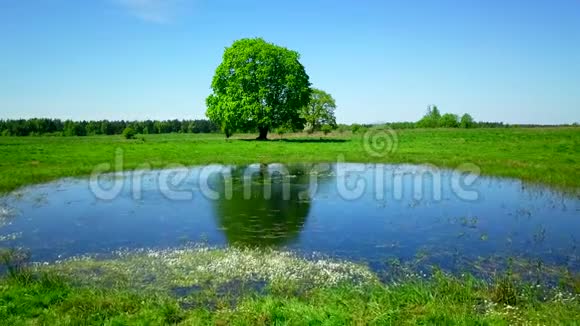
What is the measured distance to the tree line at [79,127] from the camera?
126812 mm

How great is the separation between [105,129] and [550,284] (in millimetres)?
155900

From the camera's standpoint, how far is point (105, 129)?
150 metres

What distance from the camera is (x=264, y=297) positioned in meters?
9.34

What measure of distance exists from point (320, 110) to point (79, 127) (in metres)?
78.9

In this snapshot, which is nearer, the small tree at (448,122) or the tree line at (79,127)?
the tree line at (79,127)

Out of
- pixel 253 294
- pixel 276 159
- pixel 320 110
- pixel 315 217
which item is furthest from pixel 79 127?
pixel 253 294

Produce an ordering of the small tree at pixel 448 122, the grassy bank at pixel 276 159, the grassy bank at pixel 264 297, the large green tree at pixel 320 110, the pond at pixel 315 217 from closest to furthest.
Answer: the grassy bank at pixel 264 297 → the pond at pixel 315 217 → the grassy bank at pixel 276 159 → the large green tree at pixel 320 110 → the small tree at pixel 448 122

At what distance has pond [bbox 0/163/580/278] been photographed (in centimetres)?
1391

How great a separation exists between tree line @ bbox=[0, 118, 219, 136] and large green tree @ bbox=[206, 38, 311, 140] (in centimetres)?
5374

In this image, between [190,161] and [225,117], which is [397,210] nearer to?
[190,161]

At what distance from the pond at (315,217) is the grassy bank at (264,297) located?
2205 millimetres

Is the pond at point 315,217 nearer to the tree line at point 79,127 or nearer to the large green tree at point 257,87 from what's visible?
the large green tree at point 257,87

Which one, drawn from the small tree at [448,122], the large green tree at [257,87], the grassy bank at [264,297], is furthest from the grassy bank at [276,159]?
the small tree at [448,122]

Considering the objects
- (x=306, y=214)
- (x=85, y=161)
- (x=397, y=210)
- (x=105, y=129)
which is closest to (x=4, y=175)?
(x=85, y=161)
